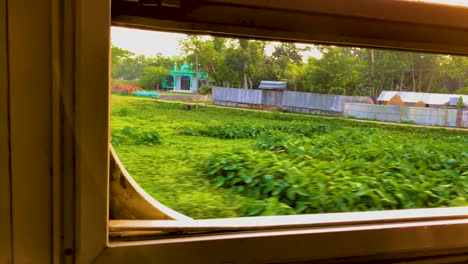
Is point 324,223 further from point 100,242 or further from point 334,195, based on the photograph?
point 100,242

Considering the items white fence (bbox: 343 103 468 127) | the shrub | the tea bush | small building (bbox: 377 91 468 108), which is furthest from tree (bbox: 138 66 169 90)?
small building (bbox: 377 91 468 108)

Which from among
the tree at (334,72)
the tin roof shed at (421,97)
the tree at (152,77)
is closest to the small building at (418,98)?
the tin roof shed at (421,97)

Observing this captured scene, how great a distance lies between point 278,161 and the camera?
1.02 m

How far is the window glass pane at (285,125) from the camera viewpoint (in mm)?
875

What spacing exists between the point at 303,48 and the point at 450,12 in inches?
16.2

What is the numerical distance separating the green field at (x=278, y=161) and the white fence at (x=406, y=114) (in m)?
0.03

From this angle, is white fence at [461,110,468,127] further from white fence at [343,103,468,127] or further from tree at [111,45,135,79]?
tree at [111,45,135,79]

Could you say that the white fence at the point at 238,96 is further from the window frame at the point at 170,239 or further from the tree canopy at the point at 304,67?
the window frame at the point at 170,239

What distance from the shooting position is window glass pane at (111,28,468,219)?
88 centimetres

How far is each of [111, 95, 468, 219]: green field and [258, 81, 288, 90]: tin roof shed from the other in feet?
0.28

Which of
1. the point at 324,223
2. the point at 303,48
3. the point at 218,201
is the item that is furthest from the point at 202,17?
the point at 324,223

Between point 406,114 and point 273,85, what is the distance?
487 millimetres

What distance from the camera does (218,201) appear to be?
3.01 feet
